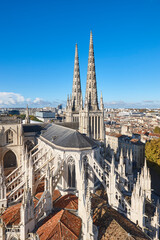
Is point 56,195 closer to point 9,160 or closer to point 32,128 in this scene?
point 9,160

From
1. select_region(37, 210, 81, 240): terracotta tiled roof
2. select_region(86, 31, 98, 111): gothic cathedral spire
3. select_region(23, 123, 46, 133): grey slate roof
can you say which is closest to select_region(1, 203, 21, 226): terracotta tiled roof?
select_region(37, 210, 81, 240): terracotta tiled roof

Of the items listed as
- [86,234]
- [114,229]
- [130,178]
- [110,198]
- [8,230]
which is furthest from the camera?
[130,178]

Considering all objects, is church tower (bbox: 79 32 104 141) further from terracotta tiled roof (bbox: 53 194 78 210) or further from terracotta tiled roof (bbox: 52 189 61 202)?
terracotta tiled roof (bbox: 53 194 78 210)

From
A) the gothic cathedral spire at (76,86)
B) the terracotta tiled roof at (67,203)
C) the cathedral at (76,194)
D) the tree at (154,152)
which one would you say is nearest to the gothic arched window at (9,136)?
the cathedral at (76,194)

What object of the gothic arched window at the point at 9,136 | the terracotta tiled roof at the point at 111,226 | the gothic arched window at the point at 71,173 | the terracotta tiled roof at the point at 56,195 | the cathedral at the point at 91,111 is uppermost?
the cathedral at the point at 91,111

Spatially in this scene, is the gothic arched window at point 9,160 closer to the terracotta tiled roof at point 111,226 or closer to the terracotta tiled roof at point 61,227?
the terracotta tiled roof at point 61,227

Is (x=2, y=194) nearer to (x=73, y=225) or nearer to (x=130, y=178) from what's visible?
(x=73, y=225)

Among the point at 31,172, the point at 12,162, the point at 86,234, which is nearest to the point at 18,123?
the point at 12,162

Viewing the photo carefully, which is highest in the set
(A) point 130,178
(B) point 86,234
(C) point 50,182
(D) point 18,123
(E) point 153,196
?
(D) point 18,123

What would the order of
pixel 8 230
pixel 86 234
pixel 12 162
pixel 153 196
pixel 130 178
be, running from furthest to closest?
1. pixel 12 162
2. pixel 153 196
3. pixel 130 178
4. pixel 8 230
5. pixel 86 234
